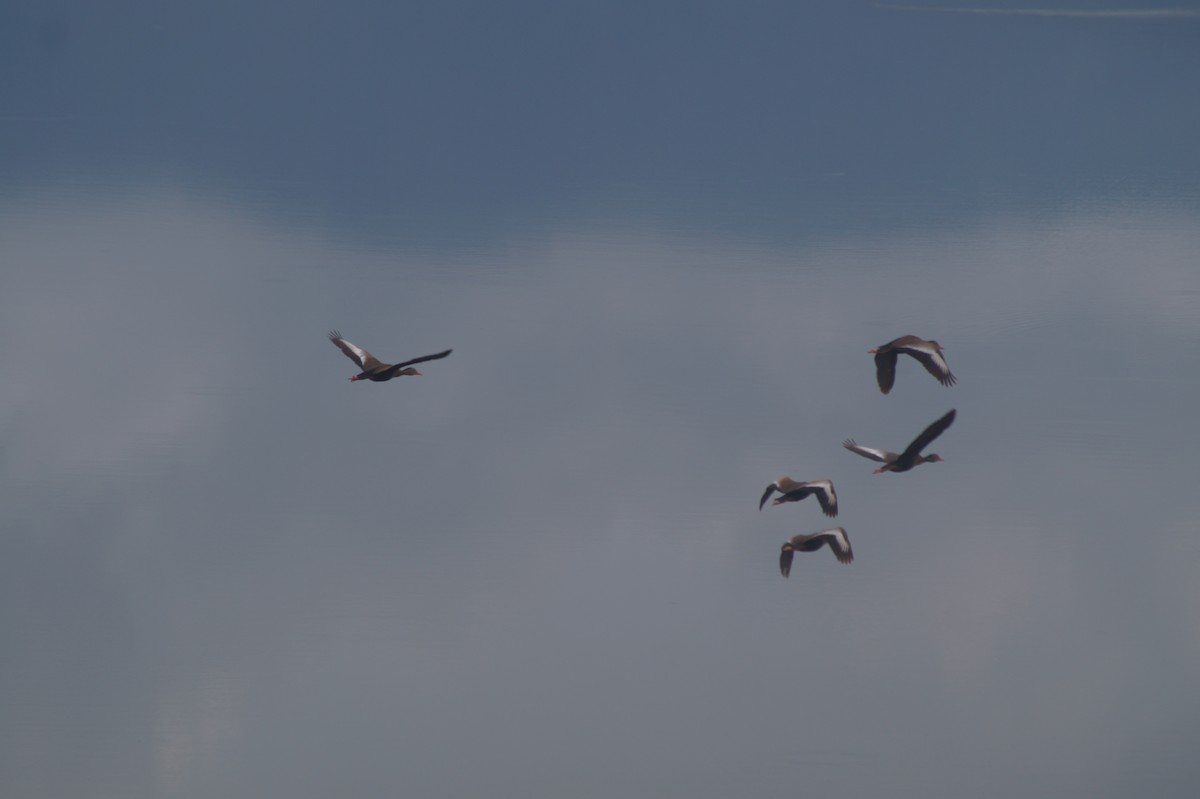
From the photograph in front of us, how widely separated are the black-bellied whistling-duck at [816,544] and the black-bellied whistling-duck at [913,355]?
129 centimetres

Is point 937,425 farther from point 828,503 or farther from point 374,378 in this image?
point 374,378

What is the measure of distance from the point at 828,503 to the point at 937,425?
146 centimetres

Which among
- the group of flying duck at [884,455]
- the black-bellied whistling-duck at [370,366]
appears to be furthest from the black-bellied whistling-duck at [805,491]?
the black-bellied whistling-duck at [370,366]

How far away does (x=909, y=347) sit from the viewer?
10000 mm

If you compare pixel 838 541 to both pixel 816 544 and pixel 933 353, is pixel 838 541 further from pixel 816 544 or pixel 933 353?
pixel 933 353

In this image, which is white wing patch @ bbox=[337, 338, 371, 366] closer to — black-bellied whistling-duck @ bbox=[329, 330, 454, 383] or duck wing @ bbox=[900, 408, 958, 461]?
black-bellied whistling-duck @ bbox=[329, 330, 454, 383]

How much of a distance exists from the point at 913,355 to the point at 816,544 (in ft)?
5.19

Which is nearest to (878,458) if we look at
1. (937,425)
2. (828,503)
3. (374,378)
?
(828,503)

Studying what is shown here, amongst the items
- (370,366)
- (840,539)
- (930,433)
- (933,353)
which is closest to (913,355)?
(933,353)

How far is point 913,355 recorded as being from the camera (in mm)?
9984

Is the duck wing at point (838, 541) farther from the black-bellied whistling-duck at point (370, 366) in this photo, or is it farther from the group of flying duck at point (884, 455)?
the black-bellied whistling-duck at point (370, 366)

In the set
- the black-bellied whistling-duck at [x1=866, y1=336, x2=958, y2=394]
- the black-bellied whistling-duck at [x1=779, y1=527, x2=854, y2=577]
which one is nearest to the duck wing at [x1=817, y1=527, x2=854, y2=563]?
the black-bellied whistling-duck at [x1=779, y1=527, x2=854, y2=577]

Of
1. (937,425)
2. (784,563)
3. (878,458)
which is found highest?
(937,425)

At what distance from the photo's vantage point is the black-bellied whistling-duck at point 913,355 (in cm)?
983
